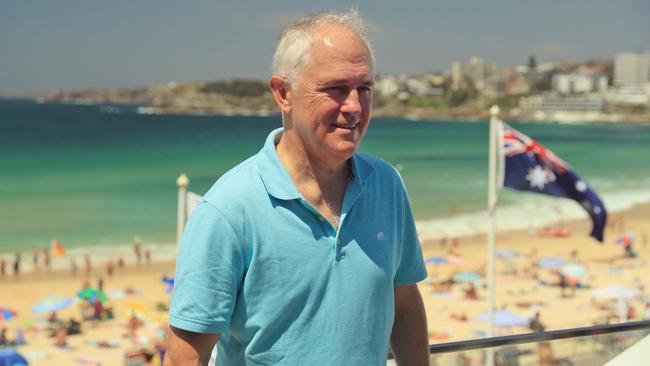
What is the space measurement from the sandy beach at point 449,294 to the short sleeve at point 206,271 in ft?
32.5

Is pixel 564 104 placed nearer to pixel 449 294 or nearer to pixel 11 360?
pixel 449 294

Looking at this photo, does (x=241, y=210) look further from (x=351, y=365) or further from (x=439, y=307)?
(x=439, y=307)

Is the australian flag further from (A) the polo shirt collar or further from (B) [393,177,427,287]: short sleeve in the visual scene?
(A) the polo shirt collar

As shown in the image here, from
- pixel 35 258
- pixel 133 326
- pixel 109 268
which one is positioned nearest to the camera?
pixel 133 326

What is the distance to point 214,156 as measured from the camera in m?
57.6

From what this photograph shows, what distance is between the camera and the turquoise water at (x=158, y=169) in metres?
27.7

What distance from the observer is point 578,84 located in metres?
140

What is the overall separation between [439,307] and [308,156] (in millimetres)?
12872

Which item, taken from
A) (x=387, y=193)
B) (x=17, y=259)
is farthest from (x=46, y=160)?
(x=387, y=193)

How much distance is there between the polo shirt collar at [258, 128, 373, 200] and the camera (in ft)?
3.96

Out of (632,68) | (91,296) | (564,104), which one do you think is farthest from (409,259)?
(632,68)

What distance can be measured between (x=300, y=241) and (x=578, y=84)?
148 m

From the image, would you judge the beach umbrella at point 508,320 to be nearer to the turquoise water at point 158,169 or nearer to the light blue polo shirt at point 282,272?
the turquoise water at point 158,169

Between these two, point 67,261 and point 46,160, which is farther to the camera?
point 46,160
